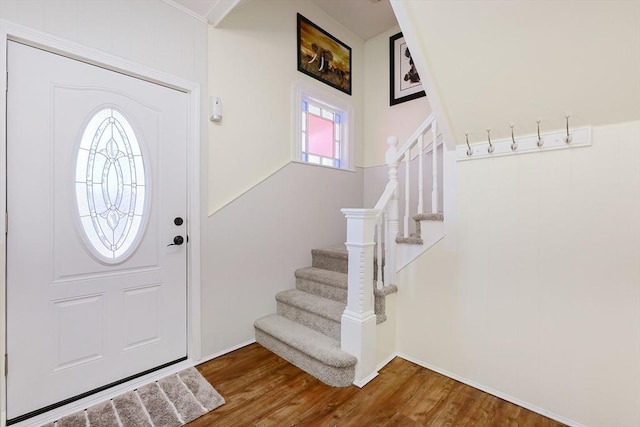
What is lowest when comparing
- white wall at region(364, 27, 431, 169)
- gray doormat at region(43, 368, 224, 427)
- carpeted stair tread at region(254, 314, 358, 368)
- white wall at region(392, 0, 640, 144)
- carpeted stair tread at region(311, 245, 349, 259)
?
gray doormat at region(43, 368, 224, 427)

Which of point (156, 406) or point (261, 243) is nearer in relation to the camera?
point (156, 406)

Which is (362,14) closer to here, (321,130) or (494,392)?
(321,130)

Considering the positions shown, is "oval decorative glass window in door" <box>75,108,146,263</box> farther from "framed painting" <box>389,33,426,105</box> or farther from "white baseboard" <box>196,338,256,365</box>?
"framed painting" <box>389,33,426,105</box>

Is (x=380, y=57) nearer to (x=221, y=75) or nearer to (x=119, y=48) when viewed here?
(x=221, y=75)

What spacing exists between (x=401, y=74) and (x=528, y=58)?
196 cm

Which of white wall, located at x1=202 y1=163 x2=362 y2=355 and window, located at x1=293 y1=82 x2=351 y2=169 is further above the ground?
window, located at x1=293 y1=82 x2=351 y2=169

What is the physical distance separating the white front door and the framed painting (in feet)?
7.39

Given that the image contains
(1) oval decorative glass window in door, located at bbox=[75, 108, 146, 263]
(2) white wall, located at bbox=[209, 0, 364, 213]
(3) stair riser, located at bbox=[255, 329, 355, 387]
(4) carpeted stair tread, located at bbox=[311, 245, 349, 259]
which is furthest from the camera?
(4) carpeted stair tread, located at bbox=[311, 245, 349, 259]

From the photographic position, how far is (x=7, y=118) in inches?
58.3

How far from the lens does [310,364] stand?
1.99 meters

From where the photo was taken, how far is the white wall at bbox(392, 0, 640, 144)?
125 cm

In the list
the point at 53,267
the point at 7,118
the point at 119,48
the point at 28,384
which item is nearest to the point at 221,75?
the point at 119,48

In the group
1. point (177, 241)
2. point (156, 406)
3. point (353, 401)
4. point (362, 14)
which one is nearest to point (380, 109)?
point (362, 14)

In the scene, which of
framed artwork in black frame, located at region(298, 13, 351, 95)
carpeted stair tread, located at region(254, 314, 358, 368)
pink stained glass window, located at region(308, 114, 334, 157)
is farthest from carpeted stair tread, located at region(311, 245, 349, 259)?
framed artwork in black frame, located at region(298, 13, 351, 95)
